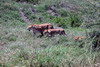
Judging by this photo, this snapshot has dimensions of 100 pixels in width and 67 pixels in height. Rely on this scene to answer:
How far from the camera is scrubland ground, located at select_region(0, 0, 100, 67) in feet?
22.3

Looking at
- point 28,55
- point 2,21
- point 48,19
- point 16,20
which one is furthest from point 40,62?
point 48,19

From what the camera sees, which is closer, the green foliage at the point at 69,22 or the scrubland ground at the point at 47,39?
the scrubland ground at the point at 47,39

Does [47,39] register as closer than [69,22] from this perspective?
Yes

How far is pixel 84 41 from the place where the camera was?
8266 millimetres

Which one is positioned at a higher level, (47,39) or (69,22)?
(47,39)

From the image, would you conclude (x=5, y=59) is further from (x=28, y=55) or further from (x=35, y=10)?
(x=35, y=10)

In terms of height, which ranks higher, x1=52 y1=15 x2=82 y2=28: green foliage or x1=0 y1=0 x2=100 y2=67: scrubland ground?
x1=0 y1=0 x2=100 y2=67: scrubland ground

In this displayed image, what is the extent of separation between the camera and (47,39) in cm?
1230

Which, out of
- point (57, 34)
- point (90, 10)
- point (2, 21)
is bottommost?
point (2, 21)

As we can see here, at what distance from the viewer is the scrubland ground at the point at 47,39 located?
678 cm

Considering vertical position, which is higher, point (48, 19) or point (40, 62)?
point (40, 62)

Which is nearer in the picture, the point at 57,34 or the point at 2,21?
the point at 57,34

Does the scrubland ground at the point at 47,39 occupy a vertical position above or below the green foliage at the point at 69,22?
above

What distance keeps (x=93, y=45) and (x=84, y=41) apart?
42cm
